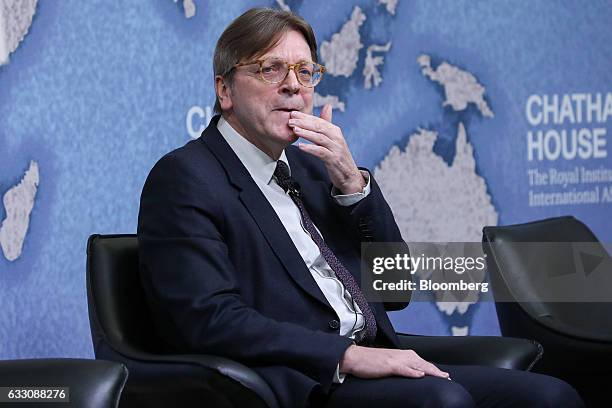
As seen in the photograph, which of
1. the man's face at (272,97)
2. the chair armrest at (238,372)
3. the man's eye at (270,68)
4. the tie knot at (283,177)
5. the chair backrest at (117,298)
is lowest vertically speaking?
the chair armrest at (238,372)

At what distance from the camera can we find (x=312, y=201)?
283cm

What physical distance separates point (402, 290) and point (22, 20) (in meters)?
1.45

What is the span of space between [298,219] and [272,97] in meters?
0.33

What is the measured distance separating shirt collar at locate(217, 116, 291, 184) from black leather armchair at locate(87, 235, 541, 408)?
0.36 meters

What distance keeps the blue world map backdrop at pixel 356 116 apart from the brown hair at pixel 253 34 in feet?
2.76

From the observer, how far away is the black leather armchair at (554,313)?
3213 mm

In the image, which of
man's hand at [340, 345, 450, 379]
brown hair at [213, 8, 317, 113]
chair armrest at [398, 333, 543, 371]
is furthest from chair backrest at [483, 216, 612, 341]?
brown hair at [213, 8, 317, 113]

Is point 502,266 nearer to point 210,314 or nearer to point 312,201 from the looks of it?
point 312,201

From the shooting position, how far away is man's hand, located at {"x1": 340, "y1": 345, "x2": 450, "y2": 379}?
245 cm

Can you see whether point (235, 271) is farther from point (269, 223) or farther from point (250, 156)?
point (250, 156)

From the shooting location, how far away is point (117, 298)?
2.62m

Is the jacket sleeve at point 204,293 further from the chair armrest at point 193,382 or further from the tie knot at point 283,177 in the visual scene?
the tie knot at point 283,177

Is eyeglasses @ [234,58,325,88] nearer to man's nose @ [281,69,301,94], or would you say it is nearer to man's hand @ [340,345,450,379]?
man's nose @ [281,69,301,94]

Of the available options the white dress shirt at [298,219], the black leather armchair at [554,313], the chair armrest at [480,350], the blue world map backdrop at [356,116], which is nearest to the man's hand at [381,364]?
the white dress shirt at [298,219]
